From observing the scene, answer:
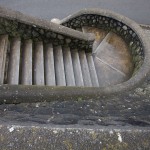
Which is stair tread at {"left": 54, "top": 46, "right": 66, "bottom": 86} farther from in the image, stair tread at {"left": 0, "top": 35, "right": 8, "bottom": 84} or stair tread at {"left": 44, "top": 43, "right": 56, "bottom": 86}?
stair tread at {"left": 0, "top": 35, "right": 8, "bottom": 84}

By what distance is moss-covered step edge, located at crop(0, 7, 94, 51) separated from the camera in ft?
18.5

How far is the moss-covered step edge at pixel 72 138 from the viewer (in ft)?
8.21

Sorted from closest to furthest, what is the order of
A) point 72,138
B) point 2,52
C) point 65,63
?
point 72,138, point 2,52, point 65,63

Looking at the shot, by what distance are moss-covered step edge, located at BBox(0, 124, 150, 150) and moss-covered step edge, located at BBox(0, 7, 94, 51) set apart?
11.5 ft

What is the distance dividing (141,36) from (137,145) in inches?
211

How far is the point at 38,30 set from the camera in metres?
6.18

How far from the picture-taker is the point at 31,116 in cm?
339

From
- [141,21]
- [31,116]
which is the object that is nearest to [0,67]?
[31,116]

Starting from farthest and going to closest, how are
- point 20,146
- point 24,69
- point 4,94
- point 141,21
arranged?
point 141,21, point 24,69, point 4,94, point 20,146

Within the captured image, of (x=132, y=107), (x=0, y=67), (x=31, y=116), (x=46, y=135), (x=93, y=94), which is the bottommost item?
(x=46, y=135)

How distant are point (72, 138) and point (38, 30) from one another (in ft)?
13.4

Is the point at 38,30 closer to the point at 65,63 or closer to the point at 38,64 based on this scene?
the point at 38,64

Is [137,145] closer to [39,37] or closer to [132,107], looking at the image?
[132,107]

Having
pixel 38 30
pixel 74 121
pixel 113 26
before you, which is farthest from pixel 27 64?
pixel 113 26
